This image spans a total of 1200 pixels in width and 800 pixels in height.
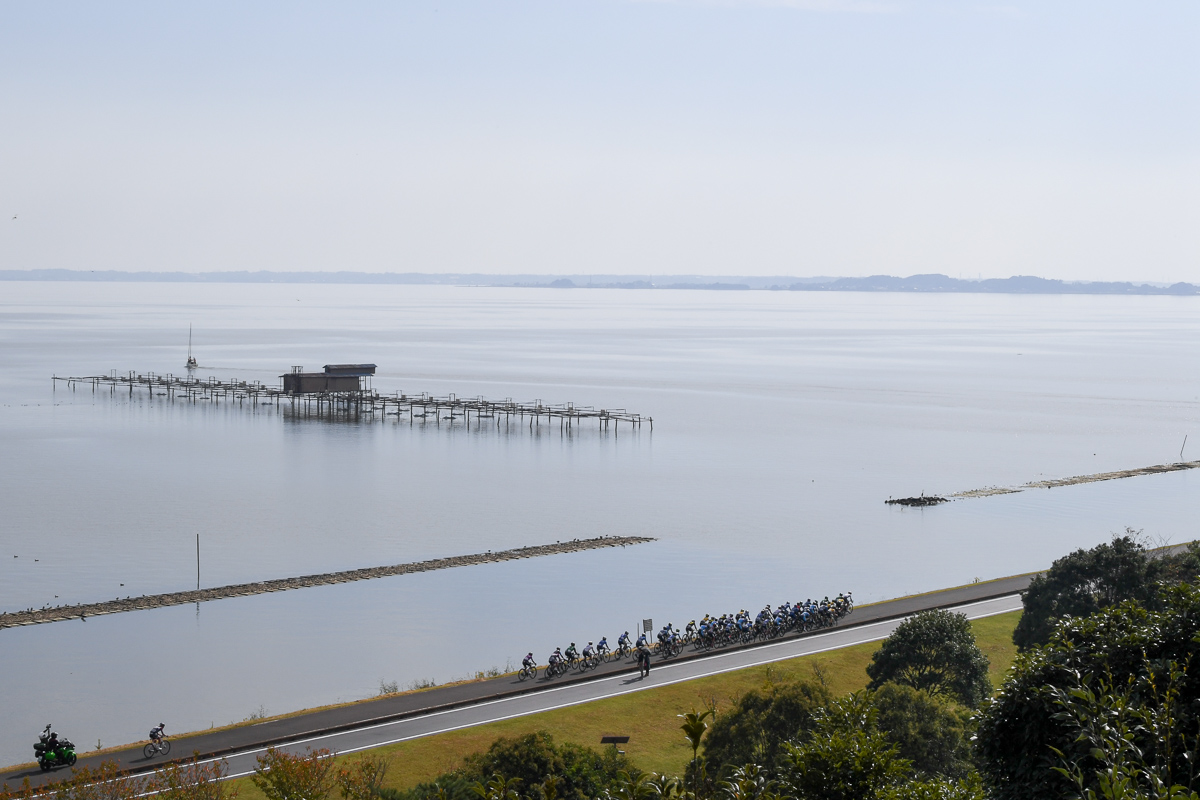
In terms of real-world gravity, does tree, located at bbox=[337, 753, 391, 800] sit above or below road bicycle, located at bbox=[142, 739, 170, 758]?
above

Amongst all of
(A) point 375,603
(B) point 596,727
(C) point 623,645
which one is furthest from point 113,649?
(B) point 596,727

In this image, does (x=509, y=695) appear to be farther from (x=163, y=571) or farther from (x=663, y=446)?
(x=663, y=446)

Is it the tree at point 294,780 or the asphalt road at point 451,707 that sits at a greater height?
the tree at point 294,780

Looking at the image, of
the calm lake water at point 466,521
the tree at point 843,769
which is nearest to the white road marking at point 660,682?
the calm lake water at point 466,521

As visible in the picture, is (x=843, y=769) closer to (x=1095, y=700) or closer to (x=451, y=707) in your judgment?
(x=1095, y=700)

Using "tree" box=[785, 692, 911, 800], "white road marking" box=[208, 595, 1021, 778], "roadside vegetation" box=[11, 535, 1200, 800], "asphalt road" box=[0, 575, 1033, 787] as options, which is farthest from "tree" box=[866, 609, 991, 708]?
"tree" box=[785, 692, 911, 800]

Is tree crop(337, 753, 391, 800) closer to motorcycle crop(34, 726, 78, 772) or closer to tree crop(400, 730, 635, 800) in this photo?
tree crop(400, 730, 635, 800)

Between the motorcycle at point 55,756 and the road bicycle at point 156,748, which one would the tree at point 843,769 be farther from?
the motorcycle at point 55,756
